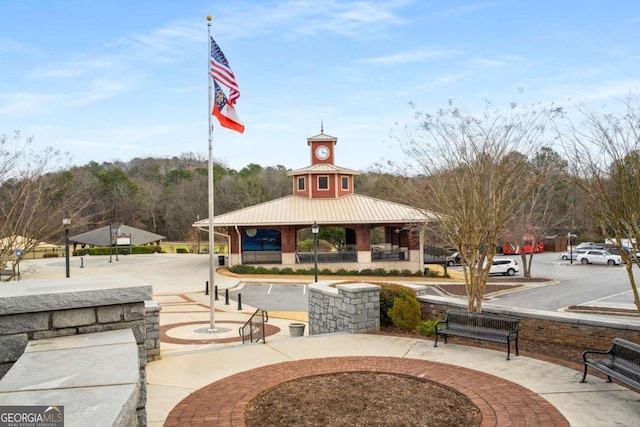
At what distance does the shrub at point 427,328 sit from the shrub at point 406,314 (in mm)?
416

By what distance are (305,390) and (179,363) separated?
2.70 m

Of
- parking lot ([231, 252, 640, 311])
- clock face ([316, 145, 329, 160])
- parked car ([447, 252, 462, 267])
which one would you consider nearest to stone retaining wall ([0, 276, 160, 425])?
parking lot ([231, 252, 640, 311])

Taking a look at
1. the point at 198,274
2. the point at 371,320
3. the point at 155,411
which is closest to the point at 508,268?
the point at 198,274

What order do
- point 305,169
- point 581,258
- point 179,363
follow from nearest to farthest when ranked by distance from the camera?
1. point 179,363
2. point 305,169
3. point 581,258

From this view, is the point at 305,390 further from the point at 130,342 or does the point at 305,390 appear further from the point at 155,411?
the point at 130,342

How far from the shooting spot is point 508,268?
33656 millimetres

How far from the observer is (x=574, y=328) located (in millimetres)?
9023

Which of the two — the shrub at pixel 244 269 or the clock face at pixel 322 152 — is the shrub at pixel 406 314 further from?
the clock face at pixel 322 152

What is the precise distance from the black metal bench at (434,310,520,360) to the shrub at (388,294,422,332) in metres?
1.09

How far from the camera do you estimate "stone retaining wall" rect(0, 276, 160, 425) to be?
3961 millimetres

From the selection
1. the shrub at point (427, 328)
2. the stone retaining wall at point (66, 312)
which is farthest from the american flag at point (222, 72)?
the stone retaining wall at point (66, 312)

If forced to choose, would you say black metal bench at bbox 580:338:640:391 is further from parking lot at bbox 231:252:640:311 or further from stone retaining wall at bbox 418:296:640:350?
parking lot at bbox 231:252:640:311

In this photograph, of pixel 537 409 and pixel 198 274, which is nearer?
pixel 537 409

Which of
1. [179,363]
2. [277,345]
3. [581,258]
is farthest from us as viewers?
[581,258]
